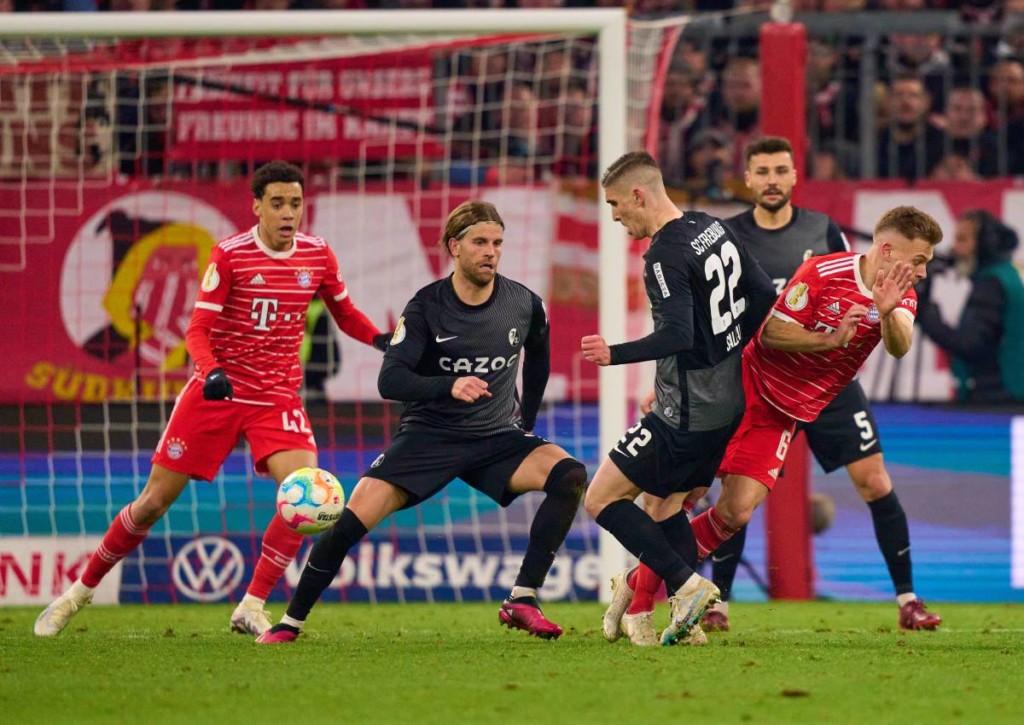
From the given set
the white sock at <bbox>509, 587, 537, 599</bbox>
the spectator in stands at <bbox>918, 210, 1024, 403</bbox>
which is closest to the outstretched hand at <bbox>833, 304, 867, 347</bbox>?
the white sock at <bbox>509, 587, 537, 599</bbox>

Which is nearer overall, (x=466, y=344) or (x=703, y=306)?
(x=703, y=306)

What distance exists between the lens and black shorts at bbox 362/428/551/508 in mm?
6812

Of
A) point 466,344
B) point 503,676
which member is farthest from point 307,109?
point 503,676

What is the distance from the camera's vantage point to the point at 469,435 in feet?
22.7

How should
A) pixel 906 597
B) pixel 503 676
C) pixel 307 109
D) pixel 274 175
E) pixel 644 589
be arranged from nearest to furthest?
pixel 503 676, pixel 644 589, pixel 274 175, pixel 906 597, pixel 307 109

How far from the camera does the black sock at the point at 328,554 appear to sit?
22.0ft

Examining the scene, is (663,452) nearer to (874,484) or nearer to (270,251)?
(874,484)

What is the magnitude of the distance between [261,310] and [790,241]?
102 inches

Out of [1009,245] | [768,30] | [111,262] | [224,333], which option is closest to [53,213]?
[111,262]

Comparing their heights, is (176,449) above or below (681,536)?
above

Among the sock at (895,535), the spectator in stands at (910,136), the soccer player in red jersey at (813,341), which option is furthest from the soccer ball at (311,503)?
the spectator in stands at (910,136)

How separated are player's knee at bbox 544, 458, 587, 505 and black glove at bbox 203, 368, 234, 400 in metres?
1.40

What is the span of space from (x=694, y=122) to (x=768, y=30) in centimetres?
139

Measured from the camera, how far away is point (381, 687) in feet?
18.0
